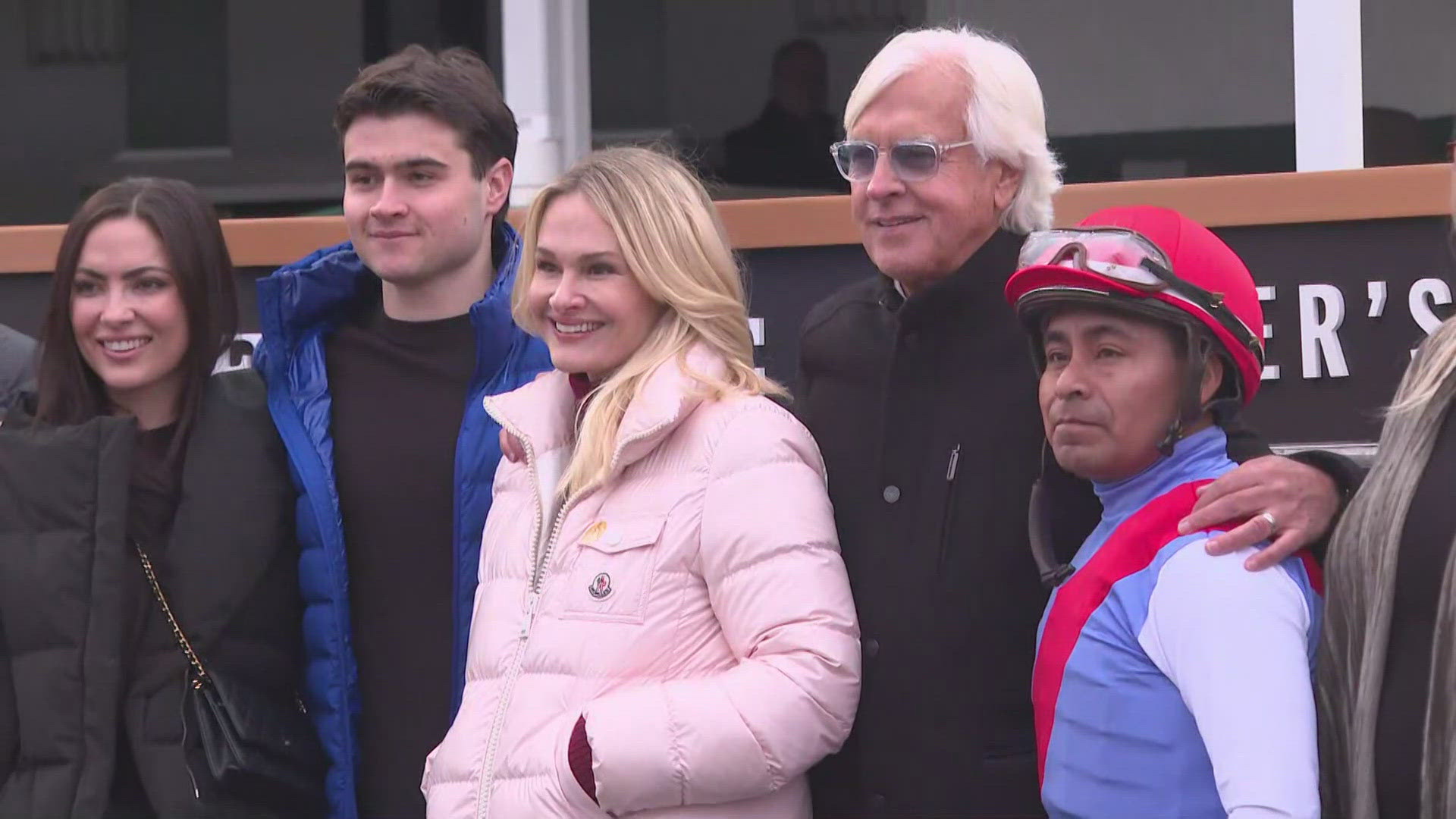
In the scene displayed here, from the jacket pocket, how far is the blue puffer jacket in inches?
21.9

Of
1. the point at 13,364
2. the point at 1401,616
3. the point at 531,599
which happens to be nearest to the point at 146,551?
the point at 531,599

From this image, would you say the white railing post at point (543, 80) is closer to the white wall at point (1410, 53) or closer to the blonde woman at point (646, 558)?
the blonde woman at point (646, 558)

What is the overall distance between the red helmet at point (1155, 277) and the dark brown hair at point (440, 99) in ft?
4.31

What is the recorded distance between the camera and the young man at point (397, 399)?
309 cm

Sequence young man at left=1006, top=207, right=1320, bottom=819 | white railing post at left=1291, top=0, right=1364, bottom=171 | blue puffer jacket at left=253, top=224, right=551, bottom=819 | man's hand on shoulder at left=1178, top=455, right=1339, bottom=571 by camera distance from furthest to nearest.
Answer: white railing post at left=1291, top=0, right=1364, bottom=171
blue puffer jacket at left=253, top=224, right=551, bottom=819
man's hand on shoulder at left=1178, top=455, right=1339, bottom=571
young man at left=1006, top=207, right=1320, bottom=819

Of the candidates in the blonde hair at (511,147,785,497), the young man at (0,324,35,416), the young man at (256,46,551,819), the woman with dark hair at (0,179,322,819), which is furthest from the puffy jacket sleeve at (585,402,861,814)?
the young man at (0,324,35,416)

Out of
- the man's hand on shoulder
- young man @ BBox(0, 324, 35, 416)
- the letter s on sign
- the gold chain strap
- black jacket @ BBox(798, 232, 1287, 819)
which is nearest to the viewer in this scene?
the man's hand on shoulder

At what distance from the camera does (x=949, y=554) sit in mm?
2607

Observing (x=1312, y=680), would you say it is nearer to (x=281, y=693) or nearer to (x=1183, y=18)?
(x=281, y=693)

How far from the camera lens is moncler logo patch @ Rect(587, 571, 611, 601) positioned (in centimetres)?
249

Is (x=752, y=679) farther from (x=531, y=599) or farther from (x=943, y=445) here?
(x=943, y=445)

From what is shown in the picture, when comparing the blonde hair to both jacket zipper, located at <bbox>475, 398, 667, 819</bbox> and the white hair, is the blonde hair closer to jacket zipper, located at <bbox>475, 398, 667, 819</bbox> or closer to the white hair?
jacket zipper, located at <bbox>475, 398, 667, 819</bbox>

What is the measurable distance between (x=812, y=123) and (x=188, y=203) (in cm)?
261

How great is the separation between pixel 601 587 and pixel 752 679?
0.27 m
